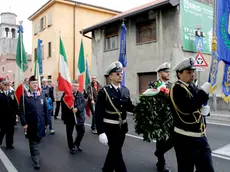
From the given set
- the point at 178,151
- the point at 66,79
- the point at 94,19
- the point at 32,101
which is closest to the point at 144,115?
the point at 178,151

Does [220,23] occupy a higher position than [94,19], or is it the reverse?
[94,19]

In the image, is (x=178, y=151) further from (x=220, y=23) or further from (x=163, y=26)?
(x=163, y=26)

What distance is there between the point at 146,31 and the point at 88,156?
465 inches

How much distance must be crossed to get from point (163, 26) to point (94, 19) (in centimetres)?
1324

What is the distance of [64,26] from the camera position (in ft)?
80.2

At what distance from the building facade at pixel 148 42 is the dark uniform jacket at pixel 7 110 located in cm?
946

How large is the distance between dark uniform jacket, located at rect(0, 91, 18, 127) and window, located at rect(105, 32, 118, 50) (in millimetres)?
12022

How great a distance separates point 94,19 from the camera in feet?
87.0

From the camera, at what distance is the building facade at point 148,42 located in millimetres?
14289

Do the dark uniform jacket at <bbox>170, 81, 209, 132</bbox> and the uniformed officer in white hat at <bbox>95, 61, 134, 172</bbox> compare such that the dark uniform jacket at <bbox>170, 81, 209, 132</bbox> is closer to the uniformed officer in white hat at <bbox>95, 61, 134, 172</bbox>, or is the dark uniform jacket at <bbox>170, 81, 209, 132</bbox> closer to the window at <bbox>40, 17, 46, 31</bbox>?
the uniformed officer in white hat at <bbox>95, 61, 134, 172</bbox>

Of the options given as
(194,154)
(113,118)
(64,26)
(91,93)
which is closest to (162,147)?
(113,118)

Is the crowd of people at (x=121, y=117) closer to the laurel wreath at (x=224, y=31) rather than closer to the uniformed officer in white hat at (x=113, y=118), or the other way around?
the uniformed officer in white hat at (x=113, y=118)

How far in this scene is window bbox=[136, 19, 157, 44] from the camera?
1548 cm

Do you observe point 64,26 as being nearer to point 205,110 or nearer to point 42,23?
point 42,23
